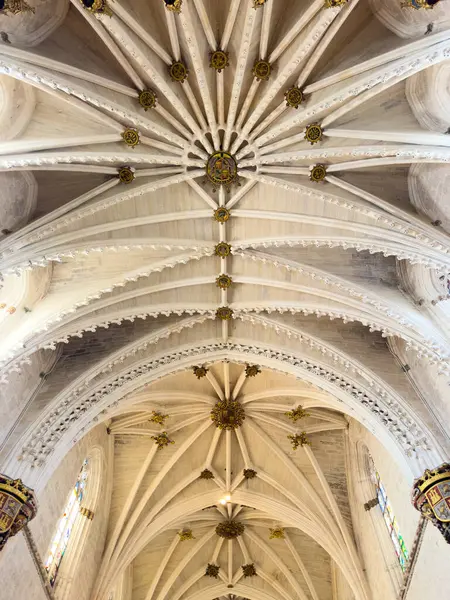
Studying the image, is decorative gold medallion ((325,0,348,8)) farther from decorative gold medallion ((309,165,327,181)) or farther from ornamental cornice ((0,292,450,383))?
ornamental cornice ((0,292,450,383))

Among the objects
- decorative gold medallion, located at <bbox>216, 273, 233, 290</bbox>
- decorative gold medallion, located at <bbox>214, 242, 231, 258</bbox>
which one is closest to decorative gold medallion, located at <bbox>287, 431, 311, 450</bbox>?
decorative gold medallion, located at <bbox>216, 273, 233, 290</bbox>

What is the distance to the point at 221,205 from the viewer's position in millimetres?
11969

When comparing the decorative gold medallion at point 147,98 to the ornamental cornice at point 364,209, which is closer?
the ornamental cornice at point 364,209

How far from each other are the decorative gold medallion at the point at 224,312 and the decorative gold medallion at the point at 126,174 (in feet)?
13.1

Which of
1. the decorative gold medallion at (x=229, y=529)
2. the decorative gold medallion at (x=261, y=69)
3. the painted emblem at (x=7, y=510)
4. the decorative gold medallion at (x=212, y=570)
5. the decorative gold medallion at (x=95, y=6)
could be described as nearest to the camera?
the decorative gold medallion at (x=95, y=6)

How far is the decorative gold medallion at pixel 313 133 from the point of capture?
1067 centimetres

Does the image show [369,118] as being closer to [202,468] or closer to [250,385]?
[250,385]

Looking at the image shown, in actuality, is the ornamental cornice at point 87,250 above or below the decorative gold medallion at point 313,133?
below

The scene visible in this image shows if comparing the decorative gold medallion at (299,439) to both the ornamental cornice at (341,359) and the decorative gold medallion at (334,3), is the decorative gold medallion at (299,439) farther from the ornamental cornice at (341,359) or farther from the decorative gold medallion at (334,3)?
the decorative gold medallion at (334,3)

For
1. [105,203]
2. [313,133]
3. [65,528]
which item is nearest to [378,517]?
[65,528]

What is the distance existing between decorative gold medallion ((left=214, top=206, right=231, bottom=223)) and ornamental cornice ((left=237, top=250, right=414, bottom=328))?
3.18ft

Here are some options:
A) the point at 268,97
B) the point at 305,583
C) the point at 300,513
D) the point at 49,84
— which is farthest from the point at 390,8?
the point at 305,583

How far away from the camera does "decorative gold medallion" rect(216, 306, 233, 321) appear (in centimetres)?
1345

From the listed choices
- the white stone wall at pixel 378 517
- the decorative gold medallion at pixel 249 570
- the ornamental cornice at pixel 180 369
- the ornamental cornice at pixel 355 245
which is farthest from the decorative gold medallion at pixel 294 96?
the decorative gold medallion at pixel 249 570
